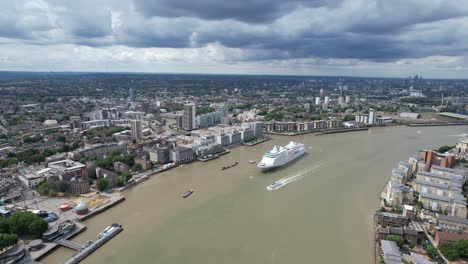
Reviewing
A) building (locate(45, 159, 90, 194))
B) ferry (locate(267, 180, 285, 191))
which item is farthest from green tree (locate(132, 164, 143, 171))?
ferry (locate(267, 180, 285, 191))

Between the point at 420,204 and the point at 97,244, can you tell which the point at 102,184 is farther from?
the point at 420,204

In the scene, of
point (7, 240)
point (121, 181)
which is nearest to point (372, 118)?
point (121, 181)

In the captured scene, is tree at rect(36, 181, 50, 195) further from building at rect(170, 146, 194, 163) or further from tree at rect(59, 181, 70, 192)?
building at rect(170, 146, 194, 163)

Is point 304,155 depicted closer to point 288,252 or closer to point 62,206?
point 288,252

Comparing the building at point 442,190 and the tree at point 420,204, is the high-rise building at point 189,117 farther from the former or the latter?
the tree at point 420,204

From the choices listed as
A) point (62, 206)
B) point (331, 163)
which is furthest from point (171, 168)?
point (331, 163)

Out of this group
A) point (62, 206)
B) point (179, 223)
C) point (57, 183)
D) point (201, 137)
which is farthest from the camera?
point (201, 137)

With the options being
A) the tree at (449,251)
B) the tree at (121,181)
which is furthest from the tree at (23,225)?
the tree at (449,251)
